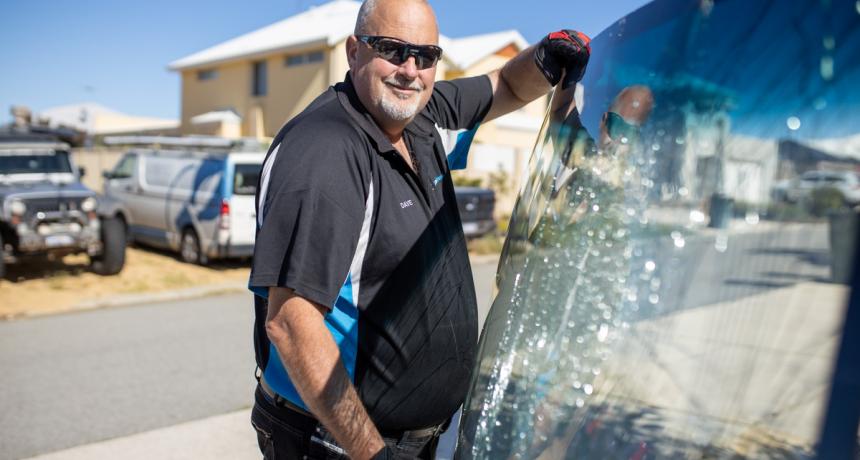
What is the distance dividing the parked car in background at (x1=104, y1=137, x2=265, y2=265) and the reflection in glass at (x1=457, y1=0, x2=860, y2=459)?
8.70m

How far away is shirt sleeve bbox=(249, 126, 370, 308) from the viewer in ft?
4.77

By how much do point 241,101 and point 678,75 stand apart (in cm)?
2315

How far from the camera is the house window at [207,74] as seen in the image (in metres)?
24.3

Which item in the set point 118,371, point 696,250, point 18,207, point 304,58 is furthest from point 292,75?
point 696,250

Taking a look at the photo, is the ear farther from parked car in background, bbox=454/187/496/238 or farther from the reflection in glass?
parked car in background, bbox=454/187/496/238

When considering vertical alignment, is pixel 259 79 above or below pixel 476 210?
above

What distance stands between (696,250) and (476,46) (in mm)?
23155

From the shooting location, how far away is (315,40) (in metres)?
19.4

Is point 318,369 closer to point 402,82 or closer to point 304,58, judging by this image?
point 402,82

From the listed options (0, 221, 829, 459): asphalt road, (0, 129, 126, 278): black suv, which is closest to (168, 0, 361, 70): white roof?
(0, 129, 126, 278): black suv

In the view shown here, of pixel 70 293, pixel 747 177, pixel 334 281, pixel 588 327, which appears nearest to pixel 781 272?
pixel 747 177

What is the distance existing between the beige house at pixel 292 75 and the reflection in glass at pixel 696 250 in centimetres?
1824

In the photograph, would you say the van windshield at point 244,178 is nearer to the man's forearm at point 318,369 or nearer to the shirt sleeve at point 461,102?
the shirt sleeve at point 461,102

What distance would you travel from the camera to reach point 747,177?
38.0 inches
